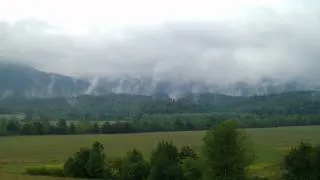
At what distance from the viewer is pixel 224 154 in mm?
60344

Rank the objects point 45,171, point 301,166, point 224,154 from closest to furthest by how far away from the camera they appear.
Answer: point 224,154 < point 301,166 < point 45,171

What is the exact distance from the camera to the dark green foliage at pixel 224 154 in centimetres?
6025

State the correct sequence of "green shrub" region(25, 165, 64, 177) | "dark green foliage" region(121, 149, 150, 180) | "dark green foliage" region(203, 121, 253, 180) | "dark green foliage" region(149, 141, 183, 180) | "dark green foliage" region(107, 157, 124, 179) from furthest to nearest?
"dark green foliage" region(107, 157, 124, 179), "green shrub" region(25, 165, 64, 177), "dark green foliage" region(121, 149, 150, 180), "dark green foliage" region(149, 141, 183, 180), "dark green foliage" region(203, 121, 253, 180)

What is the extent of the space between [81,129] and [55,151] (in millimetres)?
69885

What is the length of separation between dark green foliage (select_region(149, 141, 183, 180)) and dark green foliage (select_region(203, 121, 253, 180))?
12631mm

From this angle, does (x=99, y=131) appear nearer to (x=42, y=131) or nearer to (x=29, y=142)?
(x=42, y=131)

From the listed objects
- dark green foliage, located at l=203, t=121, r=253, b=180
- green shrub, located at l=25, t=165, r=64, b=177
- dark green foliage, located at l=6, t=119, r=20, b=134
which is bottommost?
green shrub, located at l=25, t=165, r=64, b=177

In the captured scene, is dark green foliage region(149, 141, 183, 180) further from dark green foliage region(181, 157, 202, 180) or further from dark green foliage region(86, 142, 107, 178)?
dark green foliage region(86, 142, 107, 178)

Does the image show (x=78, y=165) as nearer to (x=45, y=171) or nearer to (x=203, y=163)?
(x=45, y=171)

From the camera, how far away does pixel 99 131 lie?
19338 centimetres

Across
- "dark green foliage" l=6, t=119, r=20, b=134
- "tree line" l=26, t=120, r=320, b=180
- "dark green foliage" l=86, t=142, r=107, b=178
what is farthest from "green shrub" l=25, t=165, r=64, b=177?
"dark green foliage" l=6, t=119, r=20, b=134

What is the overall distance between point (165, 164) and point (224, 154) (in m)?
15.0

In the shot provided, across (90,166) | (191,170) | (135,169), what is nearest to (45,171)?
Answer: (90,166)

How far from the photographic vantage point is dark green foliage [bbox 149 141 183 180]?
7281cm
